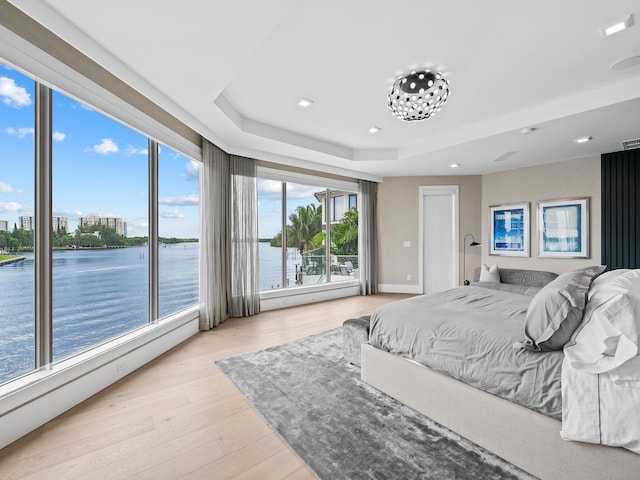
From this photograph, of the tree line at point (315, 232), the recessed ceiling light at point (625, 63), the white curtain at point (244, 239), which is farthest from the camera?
the tree line at point (315, 232)

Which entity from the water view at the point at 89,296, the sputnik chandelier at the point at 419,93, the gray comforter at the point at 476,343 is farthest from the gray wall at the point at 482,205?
the water view at the point at 89,296

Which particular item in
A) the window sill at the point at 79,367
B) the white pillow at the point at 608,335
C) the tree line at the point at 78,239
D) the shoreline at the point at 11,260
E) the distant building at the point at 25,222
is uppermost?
the distant building at the point at 25,222

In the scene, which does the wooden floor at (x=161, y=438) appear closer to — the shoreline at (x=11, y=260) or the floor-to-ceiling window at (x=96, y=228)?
the floor-to-ceiling window at (x=96, y=228)

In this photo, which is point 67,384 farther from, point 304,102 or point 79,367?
point 304,102

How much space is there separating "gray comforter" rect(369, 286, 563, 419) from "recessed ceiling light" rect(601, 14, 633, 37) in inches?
84.8

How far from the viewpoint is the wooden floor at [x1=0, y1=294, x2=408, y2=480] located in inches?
62.7

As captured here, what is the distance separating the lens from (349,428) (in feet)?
6.27

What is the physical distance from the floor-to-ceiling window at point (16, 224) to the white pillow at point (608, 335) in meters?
3.29

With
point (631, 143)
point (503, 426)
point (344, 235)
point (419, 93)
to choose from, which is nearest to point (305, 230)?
point (344, 235)

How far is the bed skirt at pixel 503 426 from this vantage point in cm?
131

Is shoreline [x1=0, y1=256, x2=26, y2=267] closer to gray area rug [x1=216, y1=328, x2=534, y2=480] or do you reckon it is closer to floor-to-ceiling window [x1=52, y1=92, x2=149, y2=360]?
floor-to-ceiling window [x1=52, y1=92, x2=149, y2=360]

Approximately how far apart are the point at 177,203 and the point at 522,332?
3782 millimetres

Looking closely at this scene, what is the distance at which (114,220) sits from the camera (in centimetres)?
289

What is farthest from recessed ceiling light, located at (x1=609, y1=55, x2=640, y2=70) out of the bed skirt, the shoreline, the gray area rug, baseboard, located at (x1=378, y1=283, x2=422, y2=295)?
the shoreline
